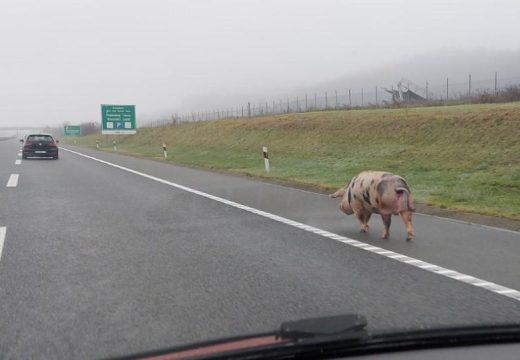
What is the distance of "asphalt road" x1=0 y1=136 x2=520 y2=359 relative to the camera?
166 inches

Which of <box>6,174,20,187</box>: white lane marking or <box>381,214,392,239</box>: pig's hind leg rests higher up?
<box>6,174,20,187</box>: white lane marking

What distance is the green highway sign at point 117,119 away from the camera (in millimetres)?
49438

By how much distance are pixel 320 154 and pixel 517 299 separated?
2150 centimetres

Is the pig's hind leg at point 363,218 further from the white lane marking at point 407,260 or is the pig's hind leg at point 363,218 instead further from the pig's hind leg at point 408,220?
the pig's hind leg at point 408,220

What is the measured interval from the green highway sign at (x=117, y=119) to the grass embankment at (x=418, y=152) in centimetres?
1645

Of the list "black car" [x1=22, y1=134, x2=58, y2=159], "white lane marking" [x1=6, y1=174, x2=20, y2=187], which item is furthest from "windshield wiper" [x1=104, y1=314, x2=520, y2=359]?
"black car" [x1=22, y1=134, x2=58, y2=159]

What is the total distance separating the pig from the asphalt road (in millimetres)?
332

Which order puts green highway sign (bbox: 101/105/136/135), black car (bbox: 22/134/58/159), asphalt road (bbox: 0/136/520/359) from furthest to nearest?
green highway sign (bbox: 101/105/136/135)
black car (bbox: 22/134/58/159)
asphalt road (bbox: 0/136/520/359)

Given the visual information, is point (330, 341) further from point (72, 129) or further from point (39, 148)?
point (72, 129)

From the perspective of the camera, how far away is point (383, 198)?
7.46 meters

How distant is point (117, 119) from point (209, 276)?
46.7 m

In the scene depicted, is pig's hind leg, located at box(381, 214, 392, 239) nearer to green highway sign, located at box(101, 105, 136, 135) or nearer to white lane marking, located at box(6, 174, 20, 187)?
white lane marking, located at box(6, 174, 20, 187)

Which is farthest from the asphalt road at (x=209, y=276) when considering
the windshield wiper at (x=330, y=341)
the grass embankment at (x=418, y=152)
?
the grass embankment at (x=418, y=152)

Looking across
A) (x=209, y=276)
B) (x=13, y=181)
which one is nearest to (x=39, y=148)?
(x=13, y=181)
